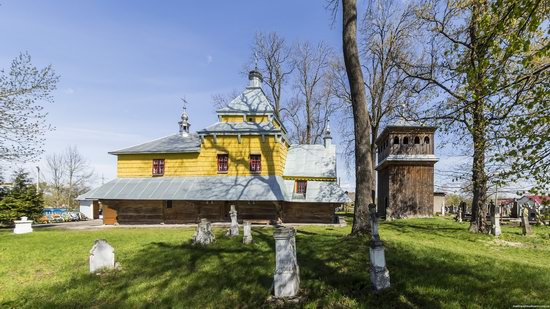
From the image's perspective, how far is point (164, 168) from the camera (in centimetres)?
2303

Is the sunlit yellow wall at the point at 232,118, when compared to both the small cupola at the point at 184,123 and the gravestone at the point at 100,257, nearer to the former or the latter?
the small cupola at the point at 184,123

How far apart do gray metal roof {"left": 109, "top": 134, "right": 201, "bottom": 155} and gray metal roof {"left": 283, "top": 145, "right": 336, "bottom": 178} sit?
7534mm

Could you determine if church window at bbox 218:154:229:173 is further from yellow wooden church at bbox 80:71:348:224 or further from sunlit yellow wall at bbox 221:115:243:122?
sunlit yellow wall at bbox 221:115:243:122

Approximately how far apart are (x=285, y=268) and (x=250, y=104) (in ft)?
61.3

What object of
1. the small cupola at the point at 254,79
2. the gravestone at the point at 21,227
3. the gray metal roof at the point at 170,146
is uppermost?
the small cupola at the point at 254,79

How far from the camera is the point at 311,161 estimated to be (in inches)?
952

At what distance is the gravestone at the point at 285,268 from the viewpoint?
673 centimetres

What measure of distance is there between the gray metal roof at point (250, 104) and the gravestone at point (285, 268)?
17.2 m

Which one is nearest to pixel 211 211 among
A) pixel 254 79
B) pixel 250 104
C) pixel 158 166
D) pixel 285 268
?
pixel 158 166

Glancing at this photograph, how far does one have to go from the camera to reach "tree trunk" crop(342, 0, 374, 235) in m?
11.0

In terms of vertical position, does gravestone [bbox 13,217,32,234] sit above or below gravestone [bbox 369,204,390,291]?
below

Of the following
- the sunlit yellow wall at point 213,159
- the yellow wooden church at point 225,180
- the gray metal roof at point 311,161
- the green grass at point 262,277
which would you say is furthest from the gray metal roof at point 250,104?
the green grass at point 262,277

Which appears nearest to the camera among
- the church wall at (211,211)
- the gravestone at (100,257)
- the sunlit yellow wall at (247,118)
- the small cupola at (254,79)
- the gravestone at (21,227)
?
the gravestone at (100,257)

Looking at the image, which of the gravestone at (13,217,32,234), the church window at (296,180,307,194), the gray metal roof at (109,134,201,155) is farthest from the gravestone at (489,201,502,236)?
the gravestone at (13,217,32,234)
